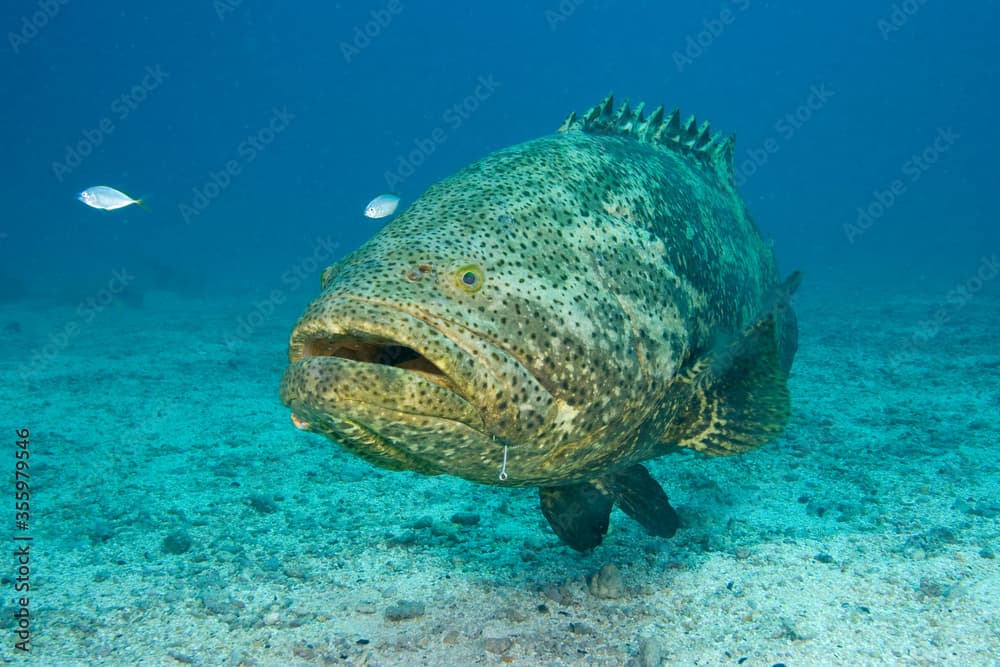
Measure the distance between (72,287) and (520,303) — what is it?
3175 cm

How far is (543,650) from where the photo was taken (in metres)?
3.06

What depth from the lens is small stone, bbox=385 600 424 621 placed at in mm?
3447

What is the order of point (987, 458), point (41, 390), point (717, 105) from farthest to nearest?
point (717, 105) → point (41, 390) → point (987, 458)

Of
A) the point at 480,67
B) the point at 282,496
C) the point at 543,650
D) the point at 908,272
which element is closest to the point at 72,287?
the point at 282,496

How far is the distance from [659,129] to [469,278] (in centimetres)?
300

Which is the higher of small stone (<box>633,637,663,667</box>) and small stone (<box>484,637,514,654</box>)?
small stone (<box>484,637,514,654</box>)

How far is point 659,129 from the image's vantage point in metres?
4.85

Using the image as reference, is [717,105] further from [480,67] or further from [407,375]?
[407,375]

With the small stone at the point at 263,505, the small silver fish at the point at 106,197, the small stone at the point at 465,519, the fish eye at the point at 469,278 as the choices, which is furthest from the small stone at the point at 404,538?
the small silver fish at the point at 106,197

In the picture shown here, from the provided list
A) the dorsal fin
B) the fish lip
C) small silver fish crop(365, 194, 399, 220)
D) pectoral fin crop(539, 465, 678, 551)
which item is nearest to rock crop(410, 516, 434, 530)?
pectoral fin crop(539, 465, 678, 551)

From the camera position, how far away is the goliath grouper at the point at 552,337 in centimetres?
241

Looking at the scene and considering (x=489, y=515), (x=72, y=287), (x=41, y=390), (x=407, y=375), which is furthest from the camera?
(x=72, y=287)

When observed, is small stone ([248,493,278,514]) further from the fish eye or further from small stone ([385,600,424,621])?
the fish eye

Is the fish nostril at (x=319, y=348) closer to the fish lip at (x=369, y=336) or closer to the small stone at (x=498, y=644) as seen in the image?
the fish lip at (x=369, y=336)
